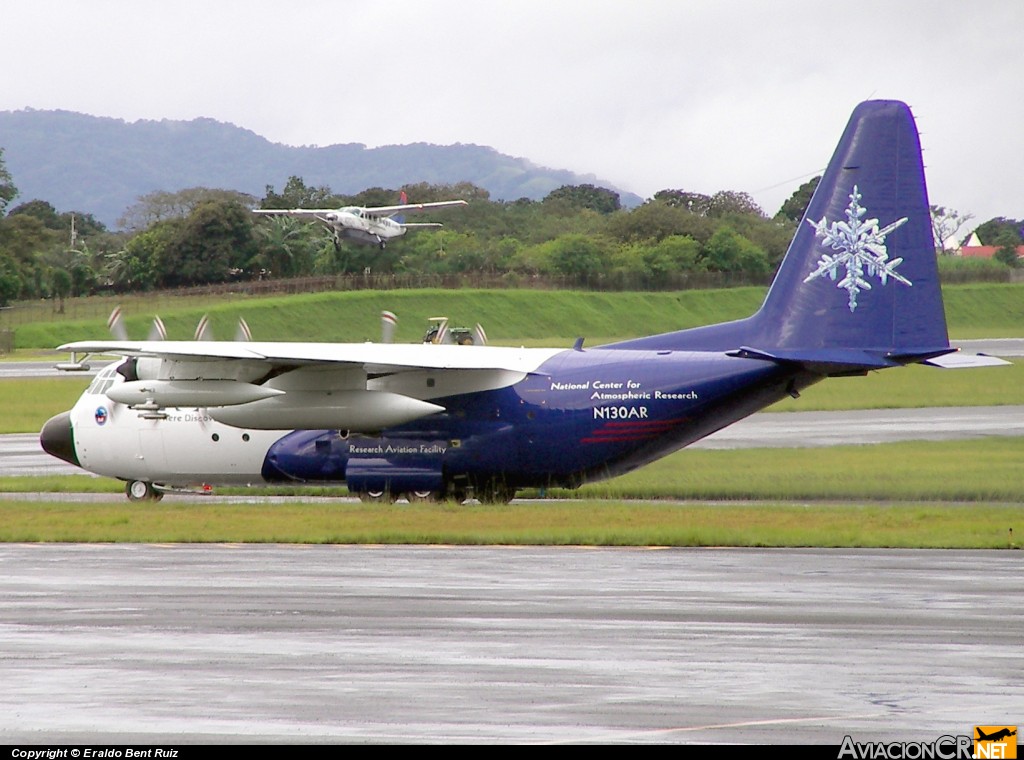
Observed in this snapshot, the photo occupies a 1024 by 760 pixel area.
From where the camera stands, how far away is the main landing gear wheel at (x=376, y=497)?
80.6 feet

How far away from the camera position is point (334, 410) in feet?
77.8

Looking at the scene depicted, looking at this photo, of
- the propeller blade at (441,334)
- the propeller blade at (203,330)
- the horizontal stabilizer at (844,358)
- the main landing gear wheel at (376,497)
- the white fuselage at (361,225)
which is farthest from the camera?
the white fuselage at (361,225)

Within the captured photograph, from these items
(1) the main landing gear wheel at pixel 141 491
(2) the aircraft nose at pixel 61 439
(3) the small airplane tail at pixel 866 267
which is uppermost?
(3) the small airplane tail at pixel 866 267

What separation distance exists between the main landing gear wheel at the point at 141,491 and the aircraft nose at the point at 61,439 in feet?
3.42

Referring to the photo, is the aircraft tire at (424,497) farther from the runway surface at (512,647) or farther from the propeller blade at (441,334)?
the runway surface at (512,647)

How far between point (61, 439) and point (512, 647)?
16.7 m

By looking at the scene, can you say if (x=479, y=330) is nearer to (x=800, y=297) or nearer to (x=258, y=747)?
(x=800, y=297)

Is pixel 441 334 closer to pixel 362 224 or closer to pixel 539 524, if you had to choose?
pixel 539 524

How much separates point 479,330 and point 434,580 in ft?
41.0

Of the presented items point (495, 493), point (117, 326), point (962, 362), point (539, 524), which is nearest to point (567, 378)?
point (495, 493)

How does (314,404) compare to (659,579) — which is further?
(314,404)

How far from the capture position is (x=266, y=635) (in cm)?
1288

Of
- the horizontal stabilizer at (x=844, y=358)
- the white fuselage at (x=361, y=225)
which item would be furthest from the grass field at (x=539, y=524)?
the white fuselage at (x=361, y=225)

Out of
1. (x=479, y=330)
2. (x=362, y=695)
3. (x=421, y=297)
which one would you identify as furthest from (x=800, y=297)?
(x=421, y=297)
